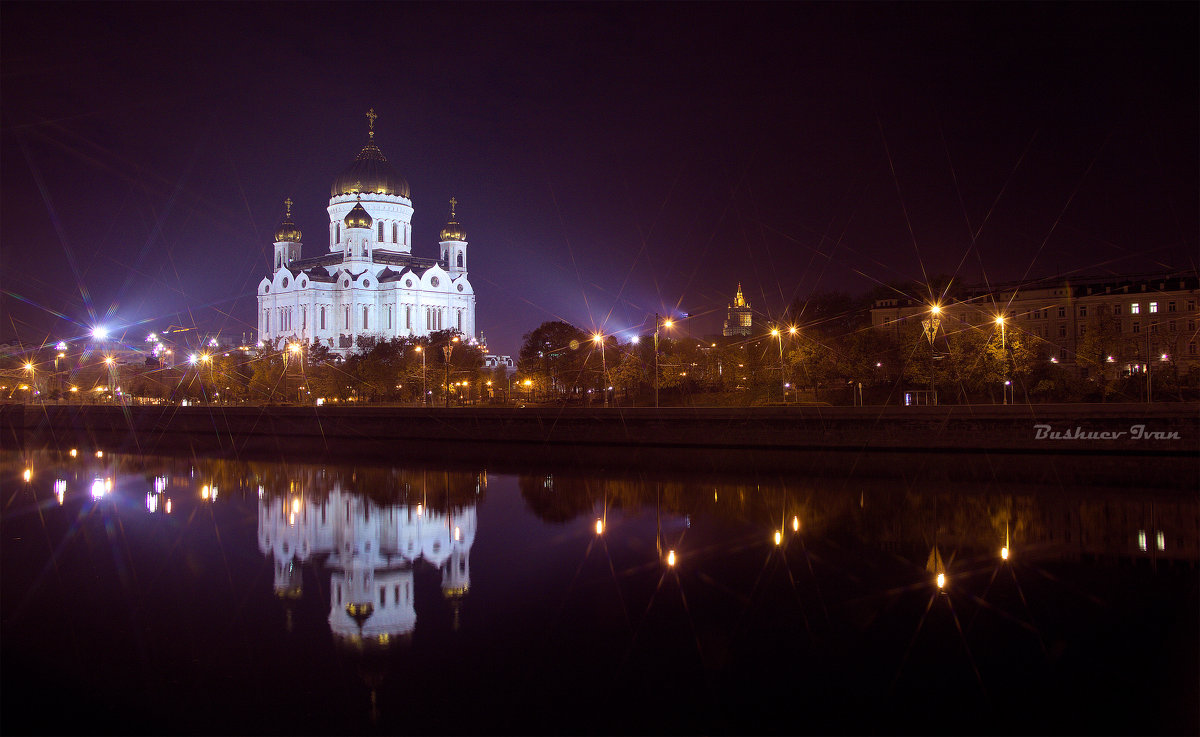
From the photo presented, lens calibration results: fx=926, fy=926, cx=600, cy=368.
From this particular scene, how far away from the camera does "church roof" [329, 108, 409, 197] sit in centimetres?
10406

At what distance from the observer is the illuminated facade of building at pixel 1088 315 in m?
48.6

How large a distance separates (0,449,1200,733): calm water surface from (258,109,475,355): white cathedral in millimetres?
77526

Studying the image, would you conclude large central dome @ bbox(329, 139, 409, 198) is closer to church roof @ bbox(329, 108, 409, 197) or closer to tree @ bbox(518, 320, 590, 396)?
church roof @ bbox(329, 108, 409, 197)

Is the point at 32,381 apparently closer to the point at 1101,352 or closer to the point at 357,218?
the point at 357,218

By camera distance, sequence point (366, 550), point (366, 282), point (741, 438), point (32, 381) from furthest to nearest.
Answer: point (366, 282) < point (32, 381) < point (741, 438) < point (366, 550)

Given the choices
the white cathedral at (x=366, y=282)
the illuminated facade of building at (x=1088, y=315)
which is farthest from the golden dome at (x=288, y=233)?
the illuminated facade of building at (x=1088, y=315)

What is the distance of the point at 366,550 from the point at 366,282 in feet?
281

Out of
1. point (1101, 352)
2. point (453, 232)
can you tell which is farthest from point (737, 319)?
point (1101, 352)

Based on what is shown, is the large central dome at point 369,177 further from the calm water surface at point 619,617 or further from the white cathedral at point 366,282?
the calm water surface at point 619,617

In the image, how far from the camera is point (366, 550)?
62.1 feet

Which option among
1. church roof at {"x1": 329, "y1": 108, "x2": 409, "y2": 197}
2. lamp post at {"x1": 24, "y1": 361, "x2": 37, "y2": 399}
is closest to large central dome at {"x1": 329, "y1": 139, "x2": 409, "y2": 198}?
church roof at {"x1": 329, "y1": 108, "x2": 409, "y2": 197}

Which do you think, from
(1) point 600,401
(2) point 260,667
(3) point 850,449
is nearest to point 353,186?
(1) point 600,401

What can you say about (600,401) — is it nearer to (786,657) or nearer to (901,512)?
(901,512)

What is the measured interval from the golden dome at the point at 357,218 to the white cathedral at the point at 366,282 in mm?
111
